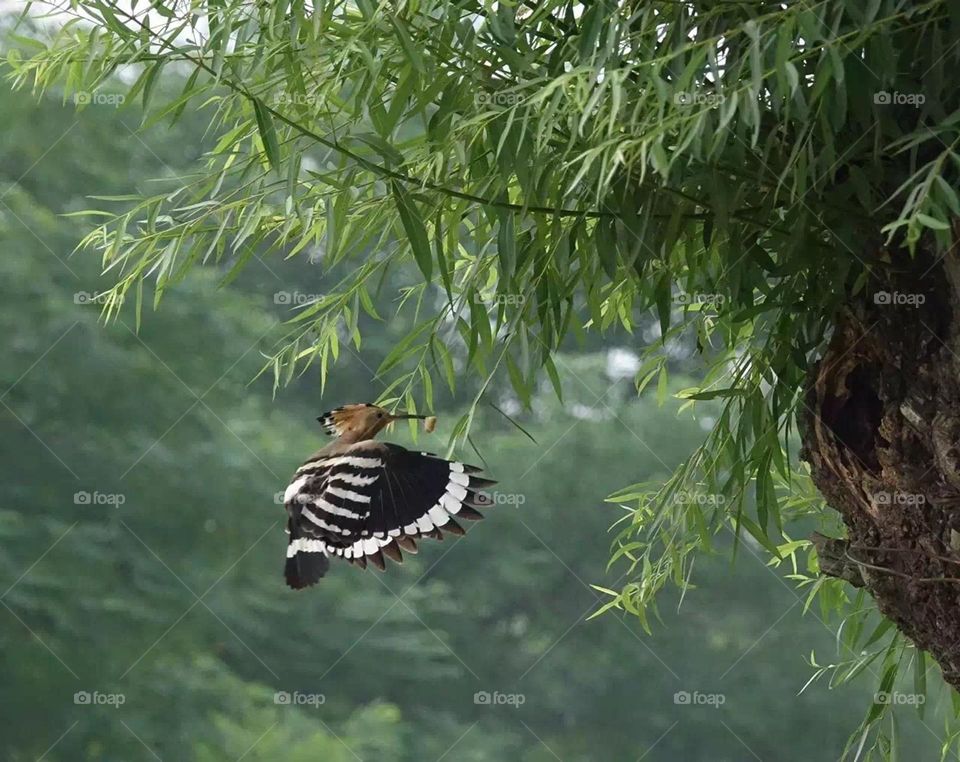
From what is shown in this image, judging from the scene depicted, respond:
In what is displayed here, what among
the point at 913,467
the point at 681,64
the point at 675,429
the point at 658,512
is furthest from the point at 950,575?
the point at 675,429

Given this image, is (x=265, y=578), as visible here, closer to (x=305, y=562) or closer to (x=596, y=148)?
(x=305, y=562)

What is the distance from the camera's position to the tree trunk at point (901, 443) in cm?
110

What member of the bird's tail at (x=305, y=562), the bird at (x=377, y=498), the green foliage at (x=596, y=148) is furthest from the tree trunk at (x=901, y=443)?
the bird's tail at (x=305, y=562)

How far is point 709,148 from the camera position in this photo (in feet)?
3.14

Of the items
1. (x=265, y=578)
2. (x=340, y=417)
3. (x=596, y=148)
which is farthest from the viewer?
(x=265, y=578)

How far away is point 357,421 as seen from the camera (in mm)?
1062

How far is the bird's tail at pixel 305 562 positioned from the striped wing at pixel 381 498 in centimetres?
2

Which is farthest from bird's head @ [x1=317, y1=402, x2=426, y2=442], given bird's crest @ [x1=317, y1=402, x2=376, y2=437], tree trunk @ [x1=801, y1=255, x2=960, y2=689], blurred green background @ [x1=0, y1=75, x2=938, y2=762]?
blurred green background @ [x1=0, y1=75, x2=938, y2=762]

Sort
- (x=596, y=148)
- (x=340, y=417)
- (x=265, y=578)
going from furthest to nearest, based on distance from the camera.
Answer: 1. (x=265, y=578)
2. (x=340, y=417)
3. (x=596, y=148)

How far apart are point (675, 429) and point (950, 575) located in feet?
9.71

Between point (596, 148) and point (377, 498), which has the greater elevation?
point (596, 148)

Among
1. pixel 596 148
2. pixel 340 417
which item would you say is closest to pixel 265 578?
pixel 340 417

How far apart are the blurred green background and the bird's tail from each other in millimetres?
2443

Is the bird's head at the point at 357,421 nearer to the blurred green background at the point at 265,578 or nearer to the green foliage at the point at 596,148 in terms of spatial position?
the green foliage at the point at 596,148
